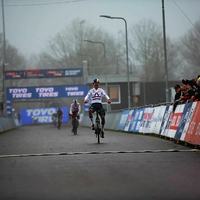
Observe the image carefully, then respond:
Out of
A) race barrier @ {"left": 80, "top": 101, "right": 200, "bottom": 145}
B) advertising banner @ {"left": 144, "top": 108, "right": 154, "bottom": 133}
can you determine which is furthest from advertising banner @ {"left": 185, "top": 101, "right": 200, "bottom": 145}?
advertising banner @ {"left": 144, "top": 108, "right": 154, "bottom": 133}

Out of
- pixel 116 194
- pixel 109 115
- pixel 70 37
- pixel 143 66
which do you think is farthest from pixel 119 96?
pixel 116 194

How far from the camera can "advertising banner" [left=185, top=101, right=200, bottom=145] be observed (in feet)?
41.3

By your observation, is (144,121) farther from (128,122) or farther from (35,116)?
(35,116)

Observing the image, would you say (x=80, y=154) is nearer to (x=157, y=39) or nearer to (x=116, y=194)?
(x=116, y=194)

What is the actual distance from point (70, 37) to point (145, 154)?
80188 mm

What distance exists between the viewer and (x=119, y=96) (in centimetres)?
7112

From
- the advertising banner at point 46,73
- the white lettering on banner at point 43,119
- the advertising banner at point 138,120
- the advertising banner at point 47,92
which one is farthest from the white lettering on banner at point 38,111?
the advertising banner at point 138,120

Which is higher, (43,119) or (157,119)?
(157,119)

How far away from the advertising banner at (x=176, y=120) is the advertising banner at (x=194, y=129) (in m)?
1.61

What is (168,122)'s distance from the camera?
55.9ft

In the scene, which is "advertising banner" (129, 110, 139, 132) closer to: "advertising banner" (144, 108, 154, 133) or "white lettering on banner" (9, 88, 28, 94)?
"advertising banner" (144, 108, 154, 133)

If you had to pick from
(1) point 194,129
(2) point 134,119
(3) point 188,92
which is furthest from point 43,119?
(1) point 194,129

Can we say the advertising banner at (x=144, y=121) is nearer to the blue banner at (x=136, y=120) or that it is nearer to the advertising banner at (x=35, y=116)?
the blue banner at (x=136, y=120)

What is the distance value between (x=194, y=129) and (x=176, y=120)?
2590 mm
